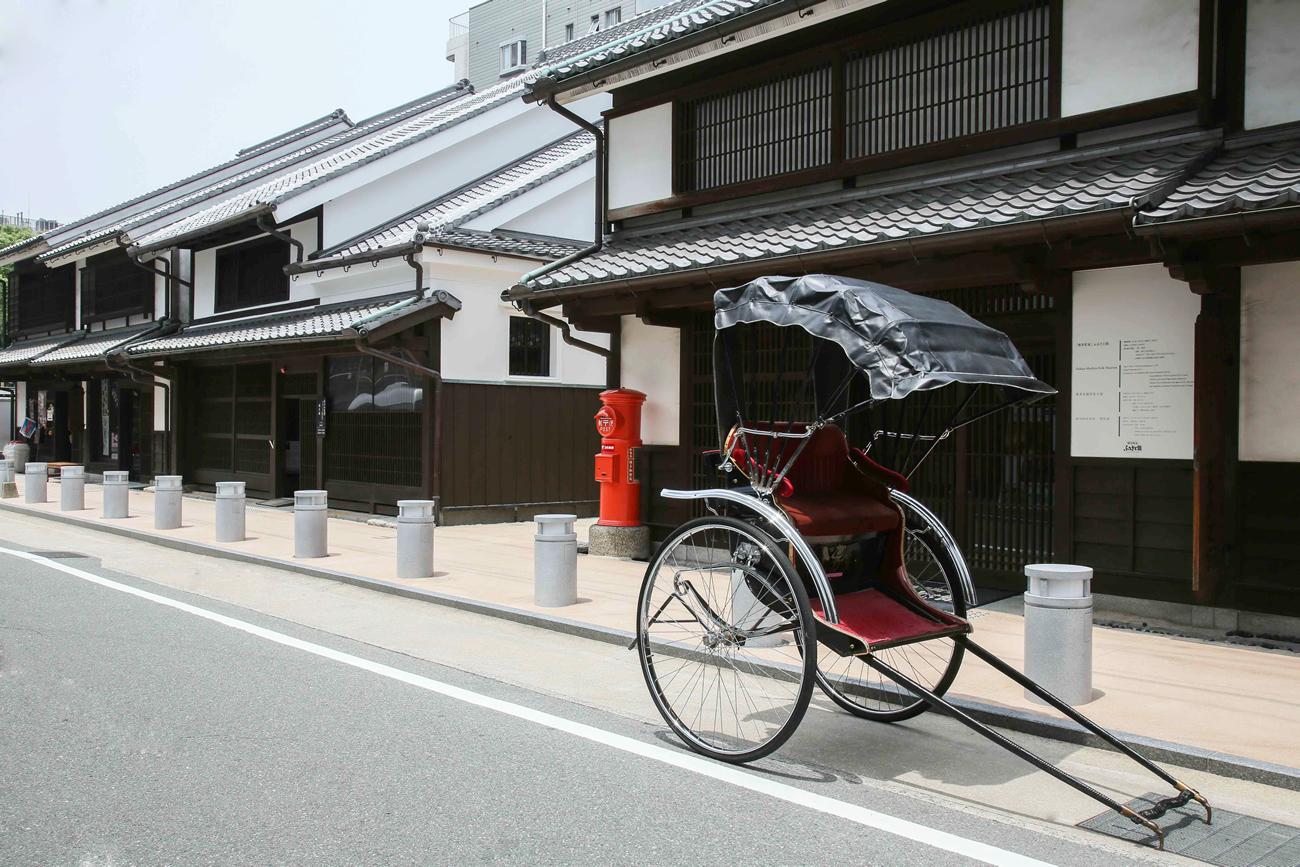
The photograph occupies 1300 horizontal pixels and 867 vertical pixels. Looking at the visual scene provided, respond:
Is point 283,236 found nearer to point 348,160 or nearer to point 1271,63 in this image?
point 348,160

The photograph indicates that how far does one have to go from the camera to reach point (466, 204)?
744 inches

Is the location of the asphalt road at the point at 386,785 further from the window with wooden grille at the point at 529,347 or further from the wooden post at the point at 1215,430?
the window with wooden grille at the point at 529,347

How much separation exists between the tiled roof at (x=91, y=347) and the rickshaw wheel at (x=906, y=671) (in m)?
21.5

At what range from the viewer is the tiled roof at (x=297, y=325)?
1600cm

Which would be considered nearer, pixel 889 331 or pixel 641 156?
pixel 889 331

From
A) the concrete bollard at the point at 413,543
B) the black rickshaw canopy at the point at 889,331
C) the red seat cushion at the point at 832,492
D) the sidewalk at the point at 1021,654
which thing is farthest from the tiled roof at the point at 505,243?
the black rickshaw canopy at the point at 889,331

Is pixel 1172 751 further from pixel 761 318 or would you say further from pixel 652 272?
pixel 652 272

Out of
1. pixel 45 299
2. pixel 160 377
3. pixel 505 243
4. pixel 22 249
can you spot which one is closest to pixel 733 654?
pixel 505 243

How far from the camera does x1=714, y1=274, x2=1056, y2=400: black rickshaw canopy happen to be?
4.74m

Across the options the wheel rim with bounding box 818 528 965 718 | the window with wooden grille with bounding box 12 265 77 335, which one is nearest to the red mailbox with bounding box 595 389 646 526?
the wheel rim with bounding box 818 528 965 718

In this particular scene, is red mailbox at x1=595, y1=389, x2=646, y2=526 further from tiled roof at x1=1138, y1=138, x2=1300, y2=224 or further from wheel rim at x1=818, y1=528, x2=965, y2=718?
tiled roof at x1=1138, y1=138, x2=1300, y2=224

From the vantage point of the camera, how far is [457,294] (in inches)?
663

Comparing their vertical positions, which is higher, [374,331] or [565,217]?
[565,217]

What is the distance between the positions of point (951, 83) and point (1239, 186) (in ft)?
11.8
